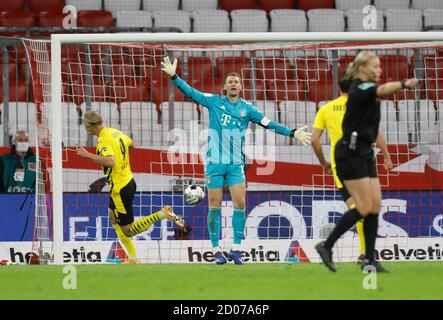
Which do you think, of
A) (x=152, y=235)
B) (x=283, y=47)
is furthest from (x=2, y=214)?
(x=283, y=47)

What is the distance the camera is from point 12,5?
21844mm

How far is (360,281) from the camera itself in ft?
34.9

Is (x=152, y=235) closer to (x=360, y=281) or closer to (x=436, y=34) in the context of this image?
(x=436, y=34)

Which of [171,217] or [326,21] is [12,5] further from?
[171,217]

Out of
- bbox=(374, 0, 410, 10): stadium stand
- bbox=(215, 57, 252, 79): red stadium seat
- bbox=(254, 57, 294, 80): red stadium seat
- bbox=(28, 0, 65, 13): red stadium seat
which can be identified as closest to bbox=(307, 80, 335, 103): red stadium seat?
bbox=(254, 57, 294, 80): red stadium seat

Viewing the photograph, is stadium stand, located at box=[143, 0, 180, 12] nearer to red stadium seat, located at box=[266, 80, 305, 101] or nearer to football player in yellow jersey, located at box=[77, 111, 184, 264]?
red stadium seat, located at box=[266, 80, 305, 101]

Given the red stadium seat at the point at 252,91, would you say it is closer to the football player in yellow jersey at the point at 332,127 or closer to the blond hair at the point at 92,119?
the blond hair at the point at 92,119

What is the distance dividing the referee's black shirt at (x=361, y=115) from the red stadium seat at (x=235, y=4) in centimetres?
1154

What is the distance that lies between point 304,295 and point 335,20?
1221 centimetres

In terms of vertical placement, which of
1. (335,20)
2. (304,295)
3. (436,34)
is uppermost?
(335,20)

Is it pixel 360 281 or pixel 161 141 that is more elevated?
pixel 161 141

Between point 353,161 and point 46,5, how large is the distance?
12.0 meters

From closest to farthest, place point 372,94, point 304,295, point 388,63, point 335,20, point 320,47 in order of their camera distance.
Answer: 1. point 304,295
2. point 372,94
3. point 320,47
4. point 388,63
5. point 335,20

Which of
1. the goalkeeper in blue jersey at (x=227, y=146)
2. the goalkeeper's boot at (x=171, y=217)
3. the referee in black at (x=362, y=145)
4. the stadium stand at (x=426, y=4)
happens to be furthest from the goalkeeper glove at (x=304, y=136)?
the stadium stand at (x=426, y=4)
